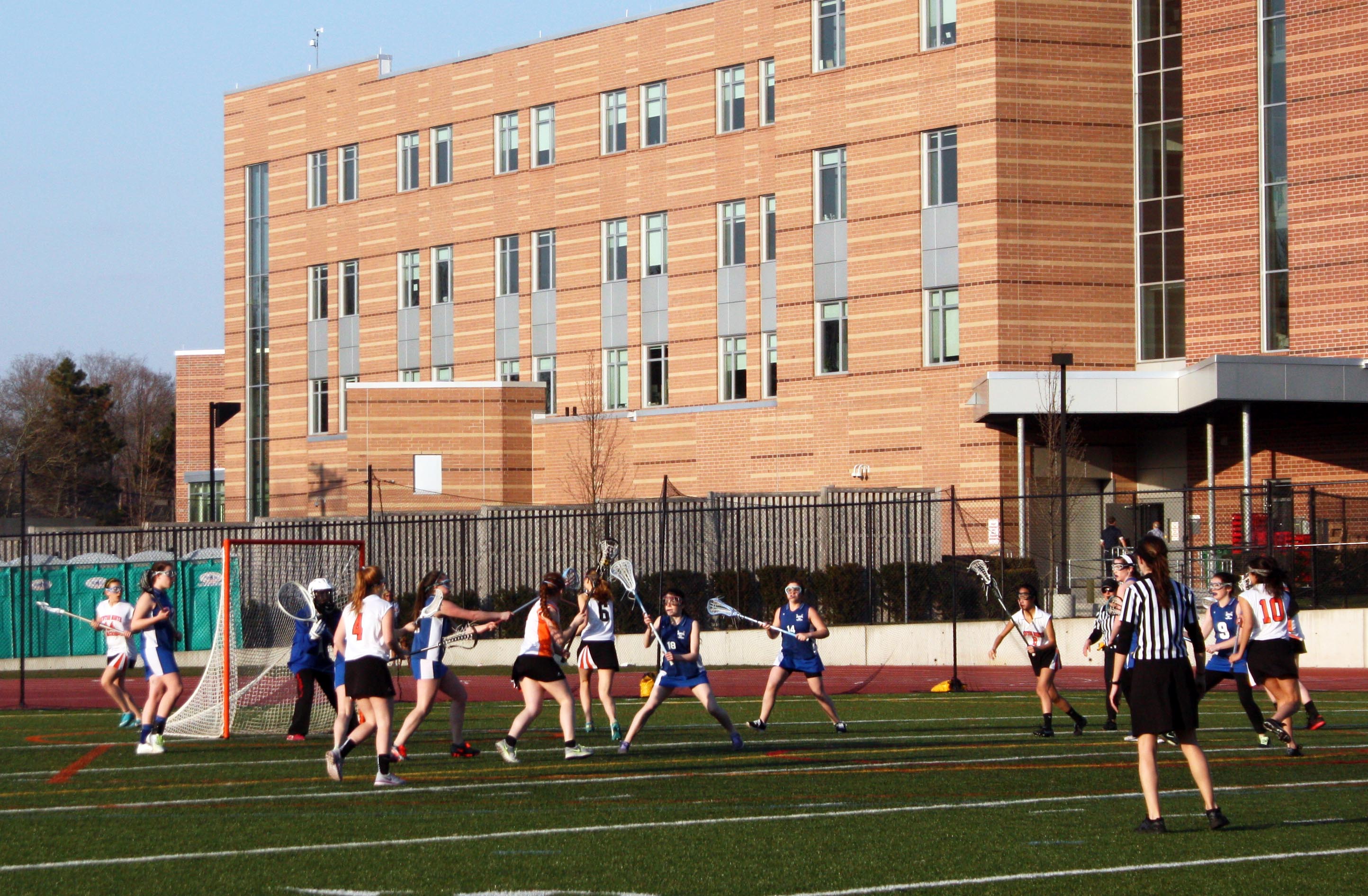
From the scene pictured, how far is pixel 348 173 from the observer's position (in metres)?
58.4

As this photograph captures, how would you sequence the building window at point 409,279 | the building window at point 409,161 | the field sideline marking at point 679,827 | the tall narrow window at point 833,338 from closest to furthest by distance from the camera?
the field sideline marking at point 679,827, the tall narrow window at point 833,338, the building window at point 409,161, the building window at point 409,279

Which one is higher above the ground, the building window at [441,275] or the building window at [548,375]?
the building window at [441,275]

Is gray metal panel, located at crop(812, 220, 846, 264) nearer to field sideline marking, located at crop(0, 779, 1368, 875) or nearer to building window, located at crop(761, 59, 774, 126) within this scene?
building window, located at crop(761, 59, 774, 126)

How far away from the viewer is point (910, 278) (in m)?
42.1

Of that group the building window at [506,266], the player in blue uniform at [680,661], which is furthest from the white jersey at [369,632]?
the building window at [506,266]

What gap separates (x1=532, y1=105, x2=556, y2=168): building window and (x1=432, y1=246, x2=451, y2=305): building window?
465cm

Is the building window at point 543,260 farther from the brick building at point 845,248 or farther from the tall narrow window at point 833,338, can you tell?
the tall narrow window at point 833,338

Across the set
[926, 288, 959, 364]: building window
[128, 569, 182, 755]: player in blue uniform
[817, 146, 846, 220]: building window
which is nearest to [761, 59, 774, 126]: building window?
[817, 146, 846, 220]: building window

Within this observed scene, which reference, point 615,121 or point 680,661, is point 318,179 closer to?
point 615,121

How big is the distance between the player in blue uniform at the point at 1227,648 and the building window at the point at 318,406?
46.0 meters

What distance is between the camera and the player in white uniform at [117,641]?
778 inches

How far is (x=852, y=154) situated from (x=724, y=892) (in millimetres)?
35758

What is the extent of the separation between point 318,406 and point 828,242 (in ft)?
77.5

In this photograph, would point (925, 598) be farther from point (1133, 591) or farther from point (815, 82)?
point (1133, 591)
